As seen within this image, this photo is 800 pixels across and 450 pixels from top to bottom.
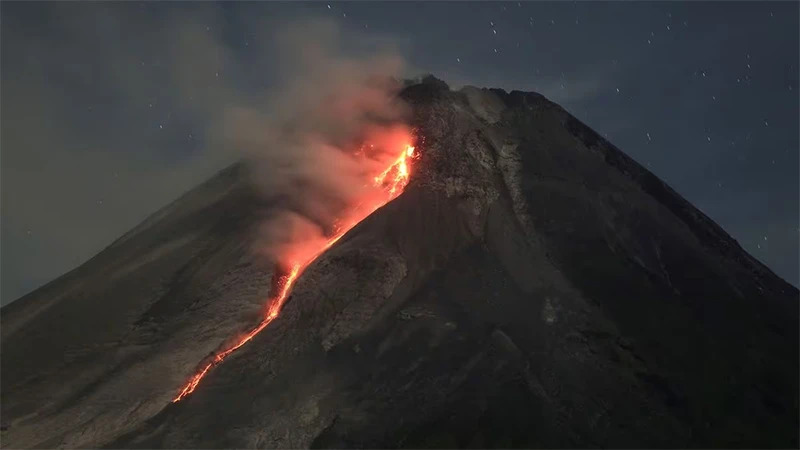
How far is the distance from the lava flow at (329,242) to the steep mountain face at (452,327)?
947 millimetres

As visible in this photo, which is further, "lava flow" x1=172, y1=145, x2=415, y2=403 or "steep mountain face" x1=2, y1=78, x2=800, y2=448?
"lava flow" x1=172, y1=145, x2=415, y2=403

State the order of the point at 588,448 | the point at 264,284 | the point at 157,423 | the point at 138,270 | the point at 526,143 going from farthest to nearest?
the point at 526,143 < the point at 138,270 < the point at 264,284 < the point at 157,423 < the point at 588,448

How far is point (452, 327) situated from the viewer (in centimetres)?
4656

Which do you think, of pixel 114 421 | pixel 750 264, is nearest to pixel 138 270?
pixel 114 421

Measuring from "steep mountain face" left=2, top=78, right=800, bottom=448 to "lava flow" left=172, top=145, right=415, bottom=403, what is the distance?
947 millimetres

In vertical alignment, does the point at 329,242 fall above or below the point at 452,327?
above

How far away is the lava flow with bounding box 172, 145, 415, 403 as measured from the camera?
47.4 metres

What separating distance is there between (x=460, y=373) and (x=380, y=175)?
92.4ft

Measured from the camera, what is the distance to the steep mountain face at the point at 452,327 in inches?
1613

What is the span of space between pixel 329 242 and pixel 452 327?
53.8ft

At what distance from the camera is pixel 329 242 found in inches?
2355

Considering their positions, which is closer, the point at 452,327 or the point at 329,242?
the point at 452,327

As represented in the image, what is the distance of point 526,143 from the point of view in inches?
2506

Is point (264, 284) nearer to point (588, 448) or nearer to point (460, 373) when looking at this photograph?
point (460, 373)
